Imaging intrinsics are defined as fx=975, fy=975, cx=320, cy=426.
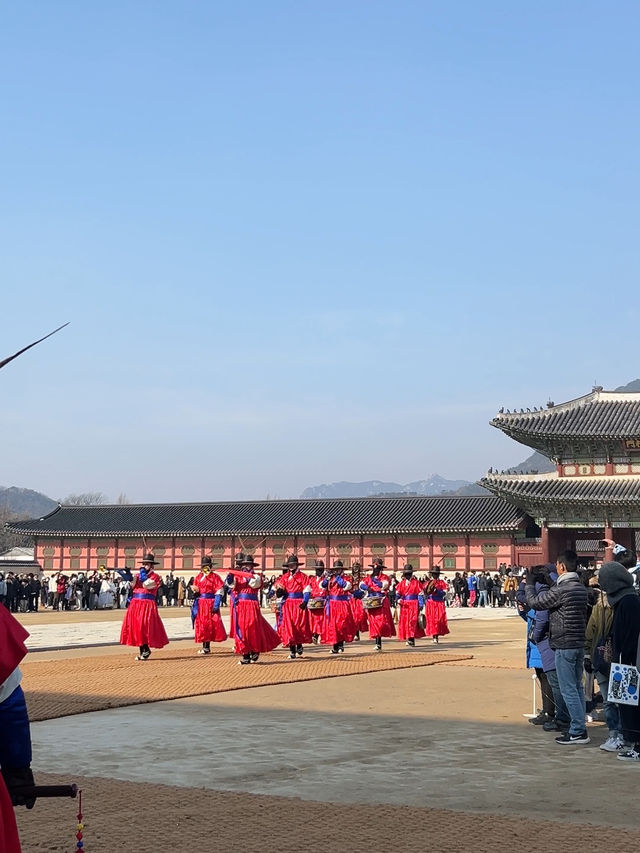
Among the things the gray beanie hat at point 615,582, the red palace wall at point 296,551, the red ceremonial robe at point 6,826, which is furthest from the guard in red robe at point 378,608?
the red palace wall at point 296,551

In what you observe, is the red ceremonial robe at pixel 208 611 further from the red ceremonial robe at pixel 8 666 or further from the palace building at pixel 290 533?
the palace building at pixel 290 533

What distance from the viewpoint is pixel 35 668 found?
55.4 feet

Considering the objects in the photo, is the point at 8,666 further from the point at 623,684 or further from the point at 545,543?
the point at 545,543

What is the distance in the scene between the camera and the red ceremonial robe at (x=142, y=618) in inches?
694

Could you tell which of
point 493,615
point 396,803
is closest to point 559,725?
point 396,803

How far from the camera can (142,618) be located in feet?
58.1

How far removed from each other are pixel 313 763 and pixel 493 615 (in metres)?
29.0

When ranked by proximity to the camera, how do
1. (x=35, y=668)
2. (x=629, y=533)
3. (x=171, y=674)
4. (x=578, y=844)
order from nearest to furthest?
(x=578, y=844) < (x=171, y=674) < (x=35, y=668) < (x=629, y=533)

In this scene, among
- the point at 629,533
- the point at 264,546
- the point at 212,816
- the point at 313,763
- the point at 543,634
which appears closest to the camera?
the point at 212,816

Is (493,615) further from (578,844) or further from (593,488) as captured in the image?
(578,844)

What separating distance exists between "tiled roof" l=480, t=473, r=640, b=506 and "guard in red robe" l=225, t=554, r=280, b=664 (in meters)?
27.8

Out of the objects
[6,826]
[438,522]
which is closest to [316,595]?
[6,826]

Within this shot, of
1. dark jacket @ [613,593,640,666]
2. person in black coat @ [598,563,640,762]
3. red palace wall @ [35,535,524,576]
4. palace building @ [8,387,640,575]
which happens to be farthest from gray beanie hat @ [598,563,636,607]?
red palace wall @ [35,535,524,576]

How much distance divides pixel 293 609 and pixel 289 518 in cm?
3317
